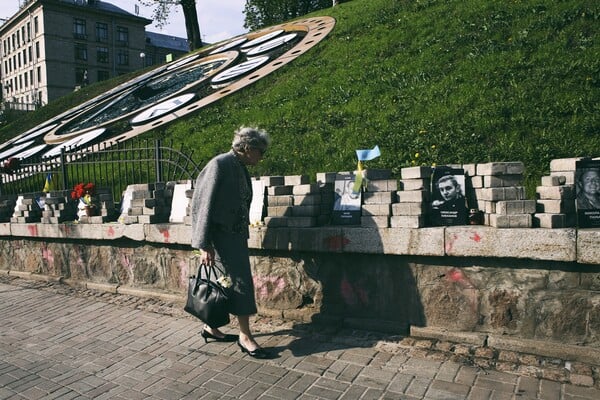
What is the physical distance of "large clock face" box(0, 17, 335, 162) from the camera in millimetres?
12242

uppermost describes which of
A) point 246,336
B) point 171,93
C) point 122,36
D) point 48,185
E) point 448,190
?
point 122,36

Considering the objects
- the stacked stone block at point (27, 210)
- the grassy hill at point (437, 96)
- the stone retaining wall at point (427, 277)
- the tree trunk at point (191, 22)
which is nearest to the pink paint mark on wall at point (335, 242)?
the stone retaining wall at point (427, 277)

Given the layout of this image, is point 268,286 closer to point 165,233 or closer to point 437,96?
point 165,233

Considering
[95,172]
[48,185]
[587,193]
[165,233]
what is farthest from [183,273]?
[587,193]

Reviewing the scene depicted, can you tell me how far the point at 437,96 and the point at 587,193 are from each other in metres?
4.57

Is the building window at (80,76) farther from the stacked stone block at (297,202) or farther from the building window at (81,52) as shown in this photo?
the stacked stone block at (297,202)

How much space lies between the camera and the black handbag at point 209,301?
417 cm

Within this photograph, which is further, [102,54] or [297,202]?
[102,54]

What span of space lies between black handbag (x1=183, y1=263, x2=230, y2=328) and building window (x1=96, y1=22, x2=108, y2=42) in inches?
2387

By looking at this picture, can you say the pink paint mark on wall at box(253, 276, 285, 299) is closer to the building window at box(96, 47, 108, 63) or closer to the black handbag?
the black handbag

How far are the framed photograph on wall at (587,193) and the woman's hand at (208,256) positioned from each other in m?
2.93

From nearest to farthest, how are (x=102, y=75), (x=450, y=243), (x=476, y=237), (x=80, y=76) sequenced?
(x=476, y=237) → (x=450, y=243) → (x=80, y=76) → (x=102, y=75)

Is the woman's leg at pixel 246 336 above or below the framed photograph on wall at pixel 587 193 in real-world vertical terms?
below

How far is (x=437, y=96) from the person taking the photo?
8078 millimetres
